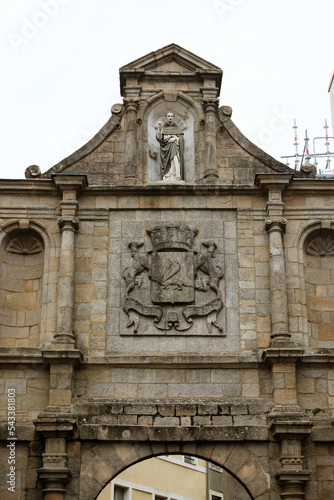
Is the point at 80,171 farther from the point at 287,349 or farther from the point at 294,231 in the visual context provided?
the point at 287,349

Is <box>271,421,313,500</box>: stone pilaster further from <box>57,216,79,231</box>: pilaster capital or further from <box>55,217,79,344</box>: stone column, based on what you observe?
<box>57,216,79,231</box>: pilaster capital

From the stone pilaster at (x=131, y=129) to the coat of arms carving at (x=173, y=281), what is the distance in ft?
4.03

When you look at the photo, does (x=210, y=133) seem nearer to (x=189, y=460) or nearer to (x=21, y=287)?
(x=21, y=287)

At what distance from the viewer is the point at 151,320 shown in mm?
14531

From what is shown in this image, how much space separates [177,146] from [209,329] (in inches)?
135

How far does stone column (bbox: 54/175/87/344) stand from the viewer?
14.3m

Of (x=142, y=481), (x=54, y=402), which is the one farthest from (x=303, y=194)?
(x=142, y=481)

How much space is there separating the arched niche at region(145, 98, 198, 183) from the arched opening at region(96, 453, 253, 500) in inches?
338

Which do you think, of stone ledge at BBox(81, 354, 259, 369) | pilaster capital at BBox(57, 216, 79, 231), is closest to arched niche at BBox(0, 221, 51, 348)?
pilaster capital at BBox(57, 216, 79, 231)

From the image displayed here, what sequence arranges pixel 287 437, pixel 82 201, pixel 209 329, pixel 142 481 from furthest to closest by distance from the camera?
pixel 142 481, pixel 82 201, pixel 209 329, pixel 287 437

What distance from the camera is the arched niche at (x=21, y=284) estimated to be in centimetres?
1493

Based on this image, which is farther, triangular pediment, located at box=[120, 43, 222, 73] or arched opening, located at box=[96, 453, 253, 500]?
arched opening, located at box=[96, 453, 253, 500]

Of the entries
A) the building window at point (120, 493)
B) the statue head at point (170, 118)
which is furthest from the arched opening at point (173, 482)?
the statue head at point (170, 118)

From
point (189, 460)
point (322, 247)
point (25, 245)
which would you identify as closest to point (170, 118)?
point (25, 245)
